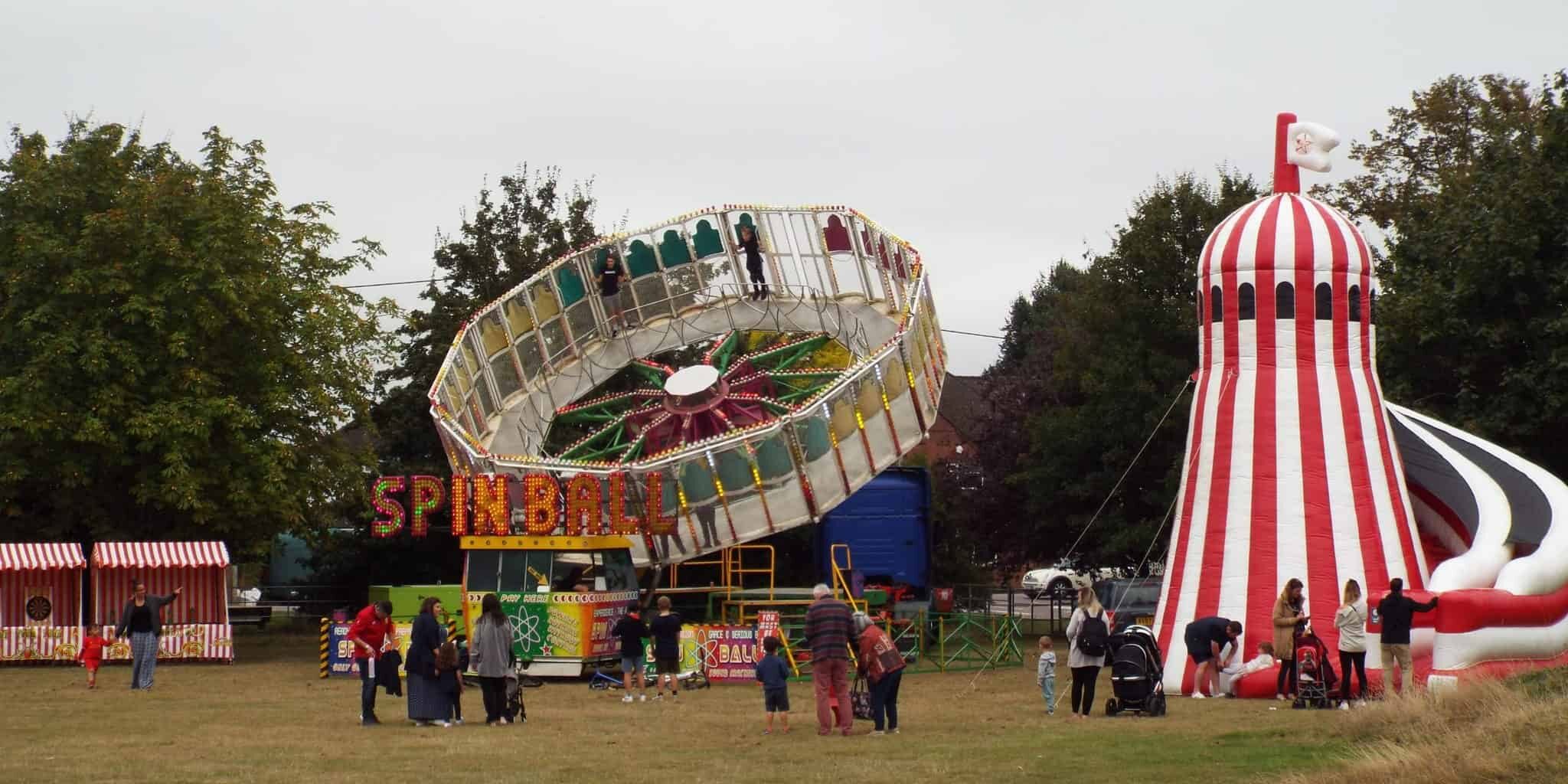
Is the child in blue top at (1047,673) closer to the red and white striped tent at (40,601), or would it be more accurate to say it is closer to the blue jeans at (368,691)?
the blue jeans at (368,691)

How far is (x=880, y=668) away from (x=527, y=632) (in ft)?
39.2

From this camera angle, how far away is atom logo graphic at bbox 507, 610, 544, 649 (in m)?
32.1

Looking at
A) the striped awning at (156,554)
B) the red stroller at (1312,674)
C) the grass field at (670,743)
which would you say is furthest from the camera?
the striped awning at (156,554)

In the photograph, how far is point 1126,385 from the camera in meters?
47.8

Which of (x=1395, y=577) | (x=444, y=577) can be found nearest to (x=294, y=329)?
(x=444, y=577)

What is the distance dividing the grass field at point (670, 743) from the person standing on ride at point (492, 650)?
48 centimetres

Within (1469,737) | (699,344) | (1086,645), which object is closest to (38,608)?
(699,344)

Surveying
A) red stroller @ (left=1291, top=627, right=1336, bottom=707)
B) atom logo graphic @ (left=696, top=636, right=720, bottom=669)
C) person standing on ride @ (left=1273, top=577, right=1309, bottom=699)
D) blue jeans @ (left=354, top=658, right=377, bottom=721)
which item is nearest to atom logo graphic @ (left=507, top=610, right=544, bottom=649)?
atom logo graphic @ (left=696, top=636, right=720, bottom=669)

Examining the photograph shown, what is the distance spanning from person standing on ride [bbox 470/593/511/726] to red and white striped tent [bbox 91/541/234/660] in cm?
1764

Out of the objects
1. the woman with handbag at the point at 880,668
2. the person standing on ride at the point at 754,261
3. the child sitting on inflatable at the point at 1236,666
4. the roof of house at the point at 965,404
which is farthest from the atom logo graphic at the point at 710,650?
the roof of house at the point at 965,404

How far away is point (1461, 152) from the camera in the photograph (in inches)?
2002

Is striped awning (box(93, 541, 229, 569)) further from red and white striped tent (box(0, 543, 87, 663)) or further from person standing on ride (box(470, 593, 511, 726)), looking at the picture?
person standing on ride (box(470, 593, 511, 726))

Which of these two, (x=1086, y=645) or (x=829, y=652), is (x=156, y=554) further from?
(x=1086, y=645)

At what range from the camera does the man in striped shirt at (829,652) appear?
2162 centimetres
